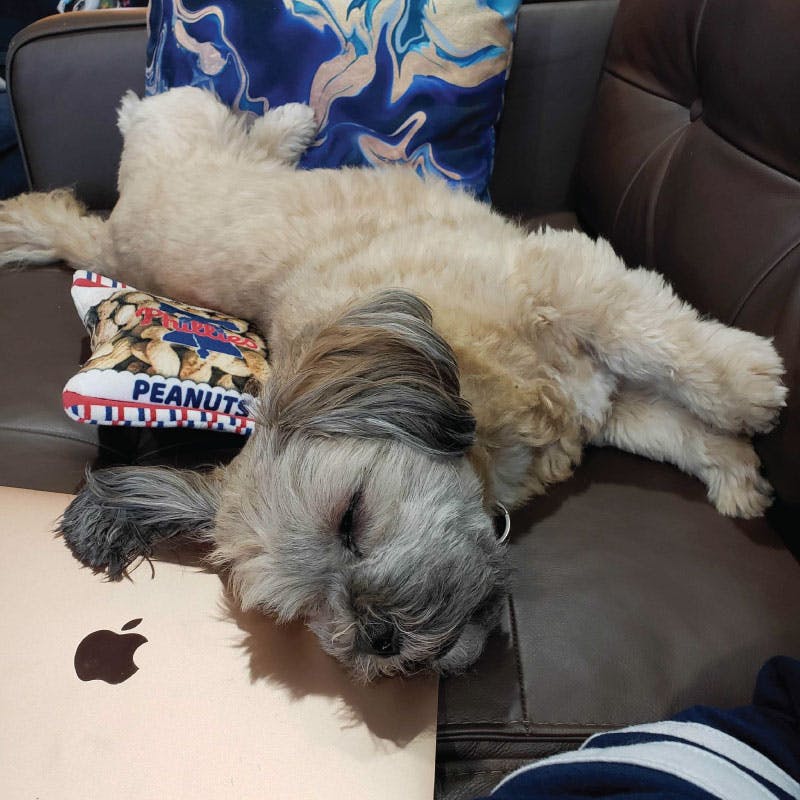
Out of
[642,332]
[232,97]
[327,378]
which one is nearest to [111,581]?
[327,378]

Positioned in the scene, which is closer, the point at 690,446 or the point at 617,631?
the point at 617,631

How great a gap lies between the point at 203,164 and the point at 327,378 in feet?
3.83

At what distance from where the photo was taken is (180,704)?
3.64ft

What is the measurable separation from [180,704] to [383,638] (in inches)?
14.6

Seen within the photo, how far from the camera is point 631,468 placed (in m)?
1.42

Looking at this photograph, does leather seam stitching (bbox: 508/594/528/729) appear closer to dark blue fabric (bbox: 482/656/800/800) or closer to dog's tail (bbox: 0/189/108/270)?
dark blue fabric (bbox: 482/656/800/800)

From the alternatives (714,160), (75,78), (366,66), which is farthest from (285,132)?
(714,160)

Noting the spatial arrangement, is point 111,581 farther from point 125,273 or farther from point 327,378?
point 125,273

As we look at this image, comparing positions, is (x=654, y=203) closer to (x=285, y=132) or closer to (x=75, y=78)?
(x=285, y=132)

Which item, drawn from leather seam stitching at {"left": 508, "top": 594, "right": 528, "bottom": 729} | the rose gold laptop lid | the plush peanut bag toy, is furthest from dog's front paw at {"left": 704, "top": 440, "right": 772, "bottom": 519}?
the plush peanut bag toy

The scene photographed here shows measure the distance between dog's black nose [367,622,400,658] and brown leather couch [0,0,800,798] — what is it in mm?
168

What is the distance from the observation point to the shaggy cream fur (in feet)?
3.52

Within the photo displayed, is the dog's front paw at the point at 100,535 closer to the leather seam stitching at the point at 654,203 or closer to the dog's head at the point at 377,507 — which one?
the dog's head at the point at 377,507

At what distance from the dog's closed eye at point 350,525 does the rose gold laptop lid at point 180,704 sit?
24cm
